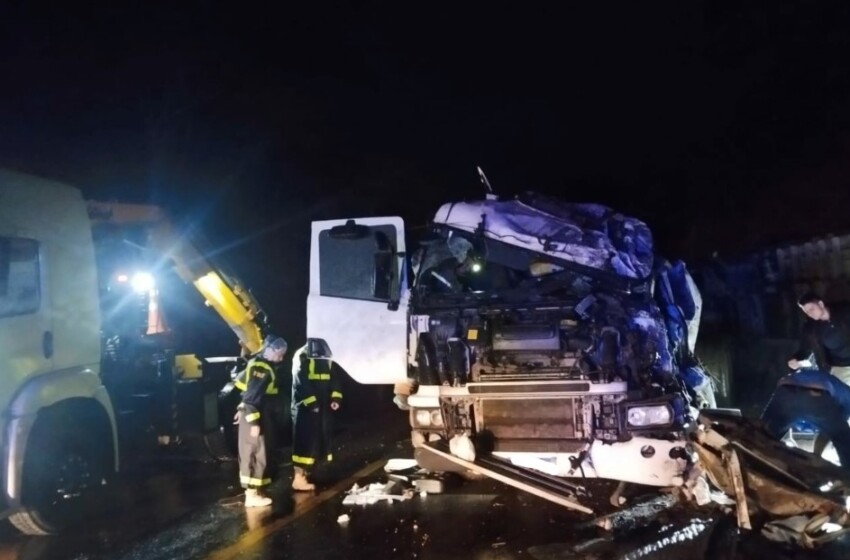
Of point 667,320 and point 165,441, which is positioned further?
point 165,441

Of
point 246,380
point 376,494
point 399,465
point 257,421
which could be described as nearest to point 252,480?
point 257,421

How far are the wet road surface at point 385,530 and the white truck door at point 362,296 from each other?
1.19 metres

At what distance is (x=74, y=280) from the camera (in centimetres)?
655

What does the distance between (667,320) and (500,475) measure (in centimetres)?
203

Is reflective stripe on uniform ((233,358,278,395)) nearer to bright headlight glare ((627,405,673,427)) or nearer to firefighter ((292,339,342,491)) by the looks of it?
firefighter ((292,339,342,491))

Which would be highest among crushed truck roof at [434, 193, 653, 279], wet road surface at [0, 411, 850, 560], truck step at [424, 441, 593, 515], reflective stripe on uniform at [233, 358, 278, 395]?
crushed truck roof at [434, 193, 653, 279]

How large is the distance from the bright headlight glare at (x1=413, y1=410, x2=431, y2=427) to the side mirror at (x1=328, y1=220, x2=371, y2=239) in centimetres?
160

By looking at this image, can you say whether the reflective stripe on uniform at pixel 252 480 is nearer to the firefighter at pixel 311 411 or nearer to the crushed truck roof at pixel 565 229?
the firefighter at pixel 311 411

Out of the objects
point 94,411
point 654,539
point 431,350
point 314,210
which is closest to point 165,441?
point 94,411

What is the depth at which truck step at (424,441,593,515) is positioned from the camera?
17.9ft

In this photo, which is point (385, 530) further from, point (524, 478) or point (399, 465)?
point (399, 465)

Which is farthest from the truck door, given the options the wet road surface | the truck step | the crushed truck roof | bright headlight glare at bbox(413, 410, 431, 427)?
the crushed truck roof

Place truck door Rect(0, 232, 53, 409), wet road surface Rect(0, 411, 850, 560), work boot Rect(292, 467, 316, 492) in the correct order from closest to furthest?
1. wet road surface Rect(0, 411, 850, 560)
2. truck door Rect(0, 232, 53, 409)
3. work boot Rect(292, 467, 316, 492)

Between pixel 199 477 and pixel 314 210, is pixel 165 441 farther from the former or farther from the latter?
pixel 314 210
